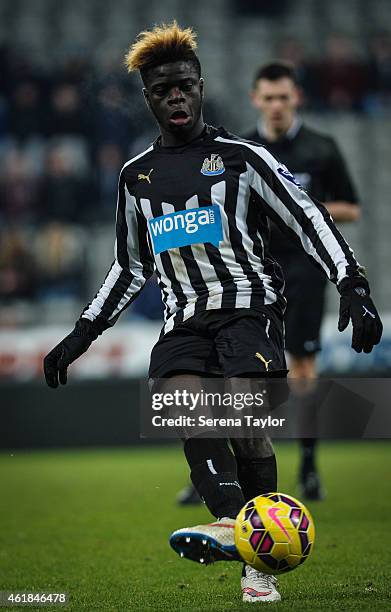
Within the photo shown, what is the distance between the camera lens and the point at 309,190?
6406 mm

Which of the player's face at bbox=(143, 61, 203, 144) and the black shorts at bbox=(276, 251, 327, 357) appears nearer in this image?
the player's face at bbox=(143, 61, 203, 144)

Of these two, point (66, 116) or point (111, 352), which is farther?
point (66, 116)

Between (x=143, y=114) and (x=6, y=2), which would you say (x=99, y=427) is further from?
(x=6, y=2)

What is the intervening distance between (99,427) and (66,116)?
4.31 meters

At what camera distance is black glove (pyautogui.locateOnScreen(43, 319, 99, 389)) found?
12.6 ft

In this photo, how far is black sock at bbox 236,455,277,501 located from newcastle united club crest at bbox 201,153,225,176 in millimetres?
960

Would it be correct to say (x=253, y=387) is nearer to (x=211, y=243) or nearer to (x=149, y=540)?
(x=211, y=243)

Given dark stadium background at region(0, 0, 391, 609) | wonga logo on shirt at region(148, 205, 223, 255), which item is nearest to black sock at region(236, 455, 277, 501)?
wonga logo on shirt at region(148, 205, 223, 255)

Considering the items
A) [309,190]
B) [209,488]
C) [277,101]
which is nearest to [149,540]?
[209,488]

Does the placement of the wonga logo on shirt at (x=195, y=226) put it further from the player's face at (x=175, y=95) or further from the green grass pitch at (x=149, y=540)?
the green grass pitch at (x=149, y=540)

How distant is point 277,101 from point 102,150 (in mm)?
6823

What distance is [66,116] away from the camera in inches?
527

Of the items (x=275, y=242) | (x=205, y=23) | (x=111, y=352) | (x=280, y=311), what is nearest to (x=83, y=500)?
(x=275, y=242)

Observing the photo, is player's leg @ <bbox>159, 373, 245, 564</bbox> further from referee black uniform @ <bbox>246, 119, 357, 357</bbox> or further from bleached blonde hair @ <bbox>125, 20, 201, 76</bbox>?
referee black uniform @ <bbox>246, 119, 357, 357</bbox>
